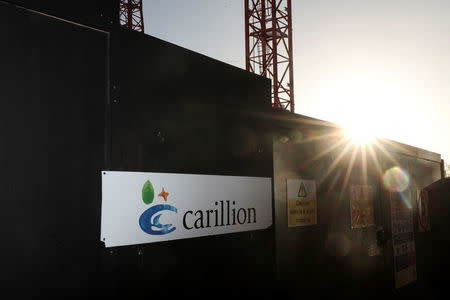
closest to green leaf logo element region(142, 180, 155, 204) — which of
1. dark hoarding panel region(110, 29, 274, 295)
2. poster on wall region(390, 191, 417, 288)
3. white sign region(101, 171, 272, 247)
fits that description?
white sign region(101, 171, 272, 247)

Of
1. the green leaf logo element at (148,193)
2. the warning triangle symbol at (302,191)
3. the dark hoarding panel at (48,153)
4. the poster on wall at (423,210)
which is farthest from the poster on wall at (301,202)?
the poster on wall at (423,210)

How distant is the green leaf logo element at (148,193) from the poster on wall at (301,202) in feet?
5.63

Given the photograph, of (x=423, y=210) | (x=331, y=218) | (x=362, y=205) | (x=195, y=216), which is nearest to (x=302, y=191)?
(x=331, y=218)

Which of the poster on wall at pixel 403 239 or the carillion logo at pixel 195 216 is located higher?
the carillion logo at pixel 195 216

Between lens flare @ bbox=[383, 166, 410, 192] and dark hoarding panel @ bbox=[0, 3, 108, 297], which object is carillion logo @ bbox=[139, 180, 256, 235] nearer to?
dark hoarding panel @ bbox=[0, 3, 108, 297]

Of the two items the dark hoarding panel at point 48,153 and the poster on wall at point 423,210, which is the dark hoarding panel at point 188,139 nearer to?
the dark hoarding panel at point 48,153

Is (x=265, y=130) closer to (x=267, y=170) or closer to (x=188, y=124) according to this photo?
(x=267, y=170)

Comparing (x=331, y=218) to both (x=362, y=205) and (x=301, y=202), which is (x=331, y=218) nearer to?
(x=301, y=202)

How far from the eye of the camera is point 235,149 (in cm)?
303

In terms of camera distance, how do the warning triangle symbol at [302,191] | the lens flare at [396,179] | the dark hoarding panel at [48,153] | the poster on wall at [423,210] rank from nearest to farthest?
the dark hoarding panel at [48,153]
the warning triangle symbol at [302,191]
the lens flare at [396,179]
the poster on wall at [423,210]

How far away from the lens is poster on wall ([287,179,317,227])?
12.1ft

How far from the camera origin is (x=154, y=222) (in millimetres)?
2348

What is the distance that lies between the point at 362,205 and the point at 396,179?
116cm

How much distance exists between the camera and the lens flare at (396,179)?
5.28 m
